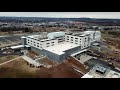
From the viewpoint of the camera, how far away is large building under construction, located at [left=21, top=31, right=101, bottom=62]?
593 cm

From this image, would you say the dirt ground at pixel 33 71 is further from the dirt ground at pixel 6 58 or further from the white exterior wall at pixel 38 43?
the white exterior wall at pixel 38 43

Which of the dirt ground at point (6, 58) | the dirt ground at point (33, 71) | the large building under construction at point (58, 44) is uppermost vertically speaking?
the large building under construction at point (58, 44)

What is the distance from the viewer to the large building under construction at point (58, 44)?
19.5 ft

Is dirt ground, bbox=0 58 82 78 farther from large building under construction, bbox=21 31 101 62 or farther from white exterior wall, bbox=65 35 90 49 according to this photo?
white exterior wall, bbox=65 35 90 49

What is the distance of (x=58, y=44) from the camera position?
7.39m

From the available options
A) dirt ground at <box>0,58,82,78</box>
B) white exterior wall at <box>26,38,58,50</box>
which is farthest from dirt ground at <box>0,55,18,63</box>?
white exterior wall at <box>26,38,58,50</box>

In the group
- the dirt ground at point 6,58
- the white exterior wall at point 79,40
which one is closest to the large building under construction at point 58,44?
the white exterior wall at point 79,40

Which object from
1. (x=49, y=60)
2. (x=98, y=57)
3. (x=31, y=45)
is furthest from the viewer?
(x=31, y=45)
